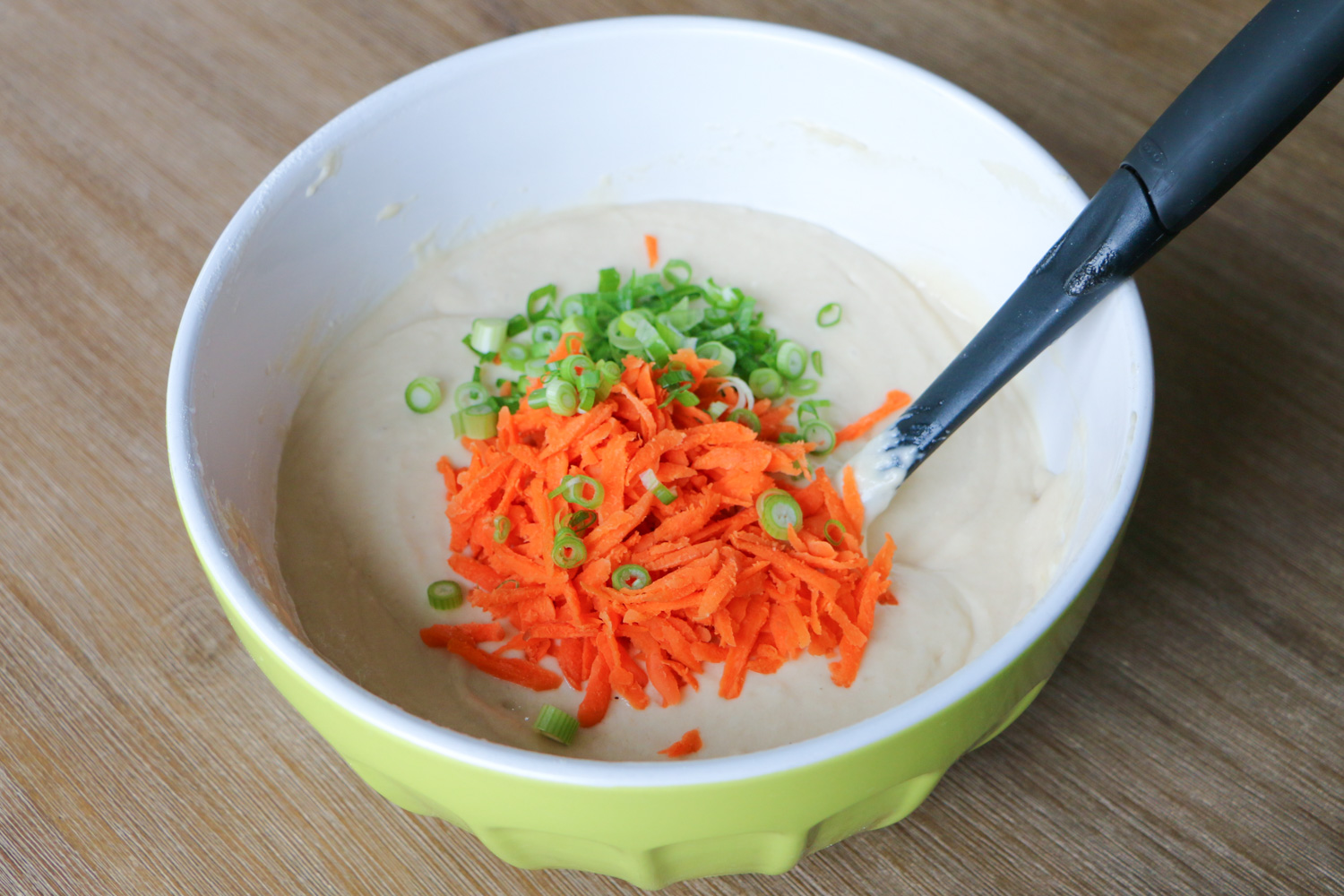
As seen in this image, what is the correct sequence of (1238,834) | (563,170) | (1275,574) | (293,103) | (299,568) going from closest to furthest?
1. (1238,834)
2. (299,568)
3. (1275,574)
4. (563,170)
5. (293,103)

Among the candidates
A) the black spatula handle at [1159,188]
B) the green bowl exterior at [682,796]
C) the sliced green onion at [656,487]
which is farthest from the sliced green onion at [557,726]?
the black spatula handle at [1159,188]

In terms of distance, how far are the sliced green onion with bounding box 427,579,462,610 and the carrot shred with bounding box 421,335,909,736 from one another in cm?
2

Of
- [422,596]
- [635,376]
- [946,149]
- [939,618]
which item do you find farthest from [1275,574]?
[422,596]

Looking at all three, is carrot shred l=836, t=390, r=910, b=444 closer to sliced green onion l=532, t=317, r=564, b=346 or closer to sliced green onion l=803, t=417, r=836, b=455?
sliced green onion l=803, t=417, r=836, b=455

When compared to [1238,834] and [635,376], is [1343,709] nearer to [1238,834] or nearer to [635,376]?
[1238,834]

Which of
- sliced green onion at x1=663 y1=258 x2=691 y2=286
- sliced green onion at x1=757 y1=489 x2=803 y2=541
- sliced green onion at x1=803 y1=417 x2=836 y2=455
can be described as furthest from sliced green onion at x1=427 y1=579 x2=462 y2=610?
sliced green onion at x1=663 y1=258 x2=691 y2=286

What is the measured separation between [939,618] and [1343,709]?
1.59 ft

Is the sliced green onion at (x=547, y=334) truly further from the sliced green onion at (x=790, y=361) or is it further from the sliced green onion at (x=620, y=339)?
the sliced green onion at (x=790, y=361)

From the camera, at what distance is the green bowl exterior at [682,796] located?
896 mm

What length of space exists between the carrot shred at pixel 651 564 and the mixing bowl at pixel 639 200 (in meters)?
0.19

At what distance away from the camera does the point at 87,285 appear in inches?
66.9

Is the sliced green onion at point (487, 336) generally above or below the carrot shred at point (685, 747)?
below

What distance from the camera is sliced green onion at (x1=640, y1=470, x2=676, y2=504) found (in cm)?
121

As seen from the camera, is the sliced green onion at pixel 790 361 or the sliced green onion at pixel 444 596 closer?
the sliced green onion at pixel 444 596
